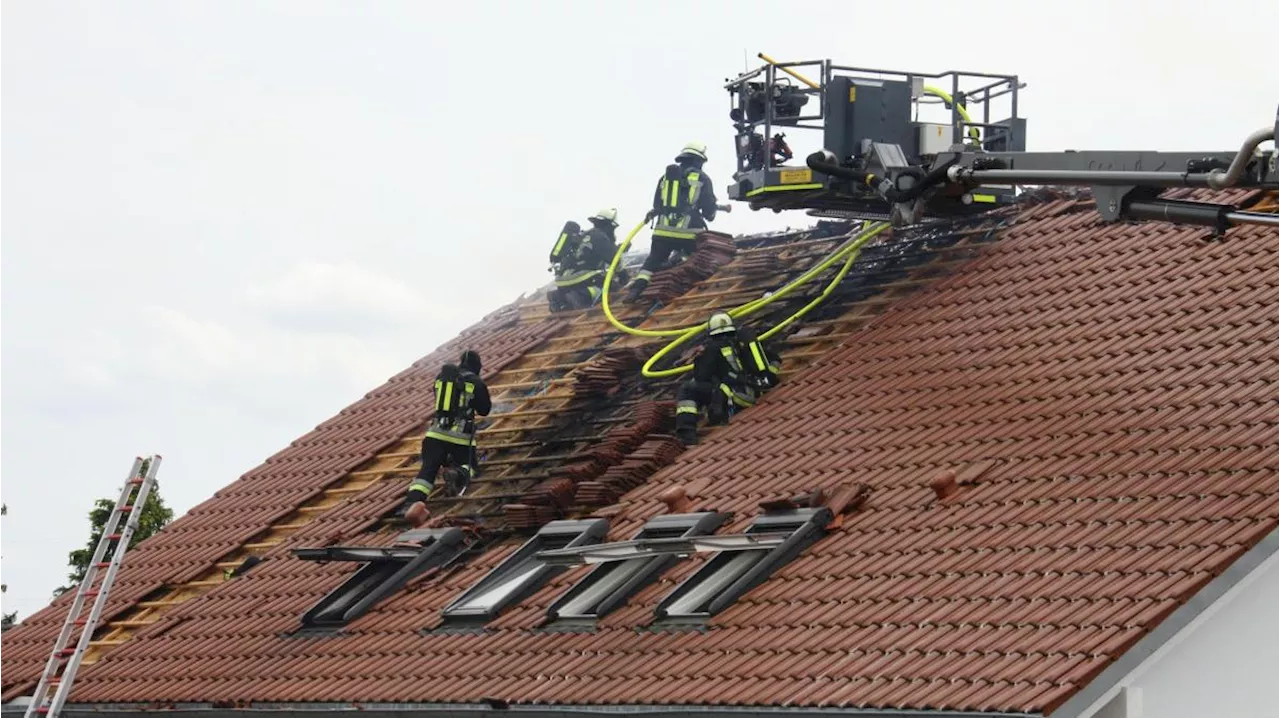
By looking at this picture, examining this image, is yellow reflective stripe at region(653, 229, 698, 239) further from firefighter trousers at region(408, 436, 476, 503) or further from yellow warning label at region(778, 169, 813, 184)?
firefighter trousers at region(408, 436, 476, 503)

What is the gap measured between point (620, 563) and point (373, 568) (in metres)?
3.45

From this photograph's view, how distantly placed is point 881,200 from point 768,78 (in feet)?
5.86

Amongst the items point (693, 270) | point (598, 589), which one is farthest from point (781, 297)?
point (598, 589)

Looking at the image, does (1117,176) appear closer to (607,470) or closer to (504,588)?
(607,470)

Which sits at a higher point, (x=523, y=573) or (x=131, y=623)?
(x=523, y=573)

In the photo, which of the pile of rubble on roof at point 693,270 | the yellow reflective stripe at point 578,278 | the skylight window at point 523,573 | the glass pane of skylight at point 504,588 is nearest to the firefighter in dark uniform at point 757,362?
the skylight window at point 523,573

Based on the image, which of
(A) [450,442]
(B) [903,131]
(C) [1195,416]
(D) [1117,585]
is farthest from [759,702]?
(B) [903,131]

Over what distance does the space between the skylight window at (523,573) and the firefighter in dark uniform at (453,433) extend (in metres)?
2.60

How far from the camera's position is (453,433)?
2183cm

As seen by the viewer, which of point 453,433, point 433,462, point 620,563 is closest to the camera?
point 620,563

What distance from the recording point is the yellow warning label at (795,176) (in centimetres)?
2222

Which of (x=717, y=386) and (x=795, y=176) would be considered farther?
(x=795, y=176)

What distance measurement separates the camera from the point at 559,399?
23.2 metres

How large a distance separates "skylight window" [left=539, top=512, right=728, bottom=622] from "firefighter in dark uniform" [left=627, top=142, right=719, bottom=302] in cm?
785
